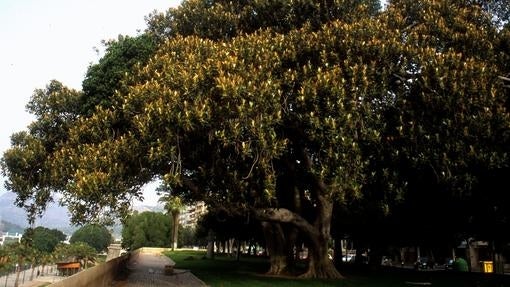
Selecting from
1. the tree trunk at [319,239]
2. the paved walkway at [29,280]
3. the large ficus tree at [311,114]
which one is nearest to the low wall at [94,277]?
the large ficus tree at [311,114]

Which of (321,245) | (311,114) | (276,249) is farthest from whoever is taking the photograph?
(276,249)

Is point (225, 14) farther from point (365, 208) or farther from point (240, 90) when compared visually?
point (365, 208)

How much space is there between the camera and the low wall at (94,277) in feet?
42.1

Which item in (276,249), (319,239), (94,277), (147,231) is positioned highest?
(147,231)

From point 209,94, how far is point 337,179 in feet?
17.0

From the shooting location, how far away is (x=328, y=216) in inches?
990

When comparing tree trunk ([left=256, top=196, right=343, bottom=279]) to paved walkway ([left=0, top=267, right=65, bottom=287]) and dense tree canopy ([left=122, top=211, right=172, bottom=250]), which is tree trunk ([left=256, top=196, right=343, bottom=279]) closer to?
paved walkway ([left=0, top=267, right=65, bottom=287])

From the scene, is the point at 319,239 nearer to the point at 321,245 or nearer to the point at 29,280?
the point at 321,245

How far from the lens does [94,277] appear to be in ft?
56.4

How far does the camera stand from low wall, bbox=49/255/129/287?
12.8 meters

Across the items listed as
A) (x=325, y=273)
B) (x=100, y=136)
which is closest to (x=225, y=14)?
(x=100, y=136)

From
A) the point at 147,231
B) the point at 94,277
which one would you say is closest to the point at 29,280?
the point at 94,277

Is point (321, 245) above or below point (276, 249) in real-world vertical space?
above

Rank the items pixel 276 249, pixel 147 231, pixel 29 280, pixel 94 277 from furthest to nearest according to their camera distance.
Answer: pixel 147 231
pixel 29 280
pixel 276 249
pixel 94 277
